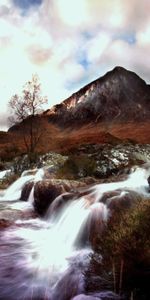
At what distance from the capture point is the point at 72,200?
579 inches

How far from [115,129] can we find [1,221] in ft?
213

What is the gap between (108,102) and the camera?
102 metres

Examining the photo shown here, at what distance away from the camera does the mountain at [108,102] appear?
Answer: 92.9 metres

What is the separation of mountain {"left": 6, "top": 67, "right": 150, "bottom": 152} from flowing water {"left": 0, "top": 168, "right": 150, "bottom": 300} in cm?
6586

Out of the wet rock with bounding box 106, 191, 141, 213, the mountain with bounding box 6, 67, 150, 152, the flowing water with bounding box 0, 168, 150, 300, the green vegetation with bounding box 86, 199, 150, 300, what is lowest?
the flowing water with bounding box 0, 168, 150, 300

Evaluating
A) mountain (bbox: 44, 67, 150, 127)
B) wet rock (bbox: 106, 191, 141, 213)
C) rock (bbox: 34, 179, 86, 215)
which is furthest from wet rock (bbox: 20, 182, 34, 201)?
mountain (bbox: 44, 67, 150, 127)

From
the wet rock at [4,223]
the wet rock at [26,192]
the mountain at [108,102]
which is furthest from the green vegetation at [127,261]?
the mountain at [108,102]

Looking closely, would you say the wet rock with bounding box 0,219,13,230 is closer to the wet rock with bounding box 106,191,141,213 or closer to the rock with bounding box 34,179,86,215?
the rock with bounding box 34,179,86,215

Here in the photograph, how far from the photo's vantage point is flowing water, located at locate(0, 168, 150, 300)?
8617mm

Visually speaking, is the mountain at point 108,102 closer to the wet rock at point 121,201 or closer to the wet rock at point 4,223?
the wet rock at point 4,223

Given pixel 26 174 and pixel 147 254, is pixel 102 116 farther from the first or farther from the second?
pixel 147 254

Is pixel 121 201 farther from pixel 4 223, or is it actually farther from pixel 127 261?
pixel 127 261

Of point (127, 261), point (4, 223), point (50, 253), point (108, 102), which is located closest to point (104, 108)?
point (108, 102)

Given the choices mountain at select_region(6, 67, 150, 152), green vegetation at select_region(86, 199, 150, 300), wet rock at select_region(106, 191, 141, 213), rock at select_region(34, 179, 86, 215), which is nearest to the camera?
green vegetation at select_region(86, 199, 150, 300)
